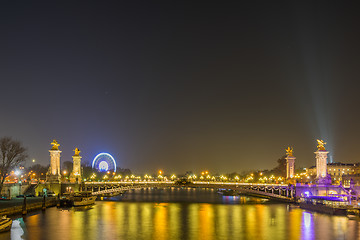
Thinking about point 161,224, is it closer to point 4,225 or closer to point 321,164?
point 4,225

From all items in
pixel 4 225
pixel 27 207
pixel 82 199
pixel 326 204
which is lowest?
pixel 82 199

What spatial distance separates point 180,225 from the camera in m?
72.8

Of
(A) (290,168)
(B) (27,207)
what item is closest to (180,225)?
(B) (27,207)

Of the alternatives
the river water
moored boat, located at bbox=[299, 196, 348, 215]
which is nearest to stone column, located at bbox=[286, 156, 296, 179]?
moored boat, located at bbox=[299, 196, 348, 215]

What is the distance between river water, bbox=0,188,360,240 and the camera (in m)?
62.8

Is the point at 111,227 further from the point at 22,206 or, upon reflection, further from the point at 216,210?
the point at 216,210

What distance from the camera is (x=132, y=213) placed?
3548 inches

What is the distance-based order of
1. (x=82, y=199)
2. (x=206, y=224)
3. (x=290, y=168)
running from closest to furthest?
(x=206, y=224) → (x=82, y=199) → (x=290, y=168)

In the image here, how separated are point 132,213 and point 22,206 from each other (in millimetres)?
21313

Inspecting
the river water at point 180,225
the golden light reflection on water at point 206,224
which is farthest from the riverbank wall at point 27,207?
the golden light reflection on water at point 206,224

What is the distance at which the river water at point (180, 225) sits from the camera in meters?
62.8

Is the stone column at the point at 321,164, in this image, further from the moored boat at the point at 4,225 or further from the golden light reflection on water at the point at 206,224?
the moored boat at the point at 4,225

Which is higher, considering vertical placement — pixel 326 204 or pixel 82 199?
pixel 326 204

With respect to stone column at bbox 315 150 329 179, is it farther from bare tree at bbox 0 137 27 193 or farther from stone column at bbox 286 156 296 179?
bare tree at bbox 0 137 27 193
